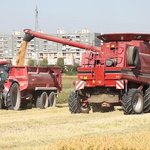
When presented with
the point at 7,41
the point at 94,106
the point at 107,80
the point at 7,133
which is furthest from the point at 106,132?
the point at 7,41

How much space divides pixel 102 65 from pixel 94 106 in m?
1.94

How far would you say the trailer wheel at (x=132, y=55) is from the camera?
16.6 m

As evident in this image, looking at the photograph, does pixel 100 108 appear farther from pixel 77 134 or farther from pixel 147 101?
pixel 77 134

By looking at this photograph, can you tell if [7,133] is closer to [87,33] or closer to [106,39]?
[106,39]

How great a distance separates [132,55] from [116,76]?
2.84ft

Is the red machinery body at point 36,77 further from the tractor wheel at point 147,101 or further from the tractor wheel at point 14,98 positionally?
the tractor wheel at point 147,101

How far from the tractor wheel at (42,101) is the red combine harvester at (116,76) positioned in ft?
13.7

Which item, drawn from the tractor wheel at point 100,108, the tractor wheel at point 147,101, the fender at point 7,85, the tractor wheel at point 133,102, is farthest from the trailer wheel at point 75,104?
the fender at point 7,85

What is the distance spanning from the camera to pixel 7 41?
465 feet

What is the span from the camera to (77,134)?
1105cm

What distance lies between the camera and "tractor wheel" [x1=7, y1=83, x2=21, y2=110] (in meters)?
20.8

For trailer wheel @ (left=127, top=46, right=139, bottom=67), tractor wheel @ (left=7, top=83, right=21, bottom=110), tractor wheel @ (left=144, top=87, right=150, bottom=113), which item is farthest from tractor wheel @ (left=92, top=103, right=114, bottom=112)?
tractor wheel @ (left=7, top=83, right=21, bottom=110)

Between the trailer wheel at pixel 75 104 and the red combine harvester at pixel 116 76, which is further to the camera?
the trailer wheel at pixel 75 104

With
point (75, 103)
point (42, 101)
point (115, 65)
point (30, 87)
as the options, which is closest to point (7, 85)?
point (30, 87)
